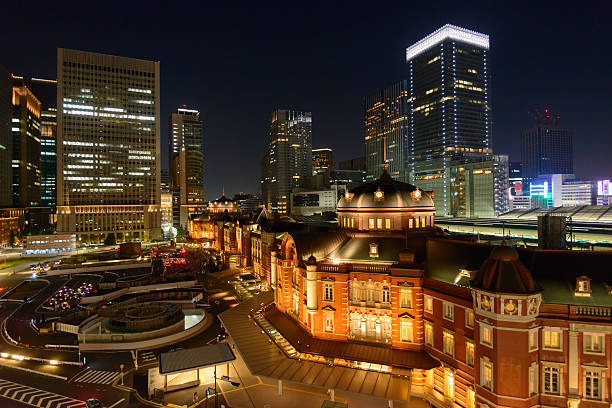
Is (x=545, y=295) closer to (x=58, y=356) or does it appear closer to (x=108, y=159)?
(x=58, y=356)

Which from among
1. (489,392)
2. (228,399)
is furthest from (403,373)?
(228,399)

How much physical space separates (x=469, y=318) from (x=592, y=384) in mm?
9420

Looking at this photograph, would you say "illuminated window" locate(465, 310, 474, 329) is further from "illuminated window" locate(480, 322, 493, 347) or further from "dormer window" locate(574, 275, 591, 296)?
"dormer window" locate(574, 275, 591, 296)

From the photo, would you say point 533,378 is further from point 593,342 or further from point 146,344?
point 146,344

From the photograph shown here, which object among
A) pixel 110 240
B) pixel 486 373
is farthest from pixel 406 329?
pixel 110 240

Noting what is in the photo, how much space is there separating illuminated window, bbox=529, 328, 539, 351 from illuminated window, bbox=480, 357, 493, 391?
3424mm

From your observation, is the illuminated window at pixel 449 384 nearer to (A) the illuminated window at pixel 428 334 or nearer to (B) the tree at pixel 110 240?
(A) the illuminated window at pixel 428 334

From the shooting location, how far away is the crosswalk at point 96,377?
38.1 metres

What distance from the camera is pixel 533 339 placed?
27.8m

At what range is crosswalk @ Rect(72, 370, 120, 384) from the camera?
38094 mm

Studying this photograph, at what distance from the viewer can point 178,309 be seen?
55.3 metres

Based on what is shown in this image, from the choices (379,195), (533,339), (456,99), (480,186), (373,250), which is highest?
(456,99)

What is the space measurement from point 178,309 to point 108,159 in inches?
4856

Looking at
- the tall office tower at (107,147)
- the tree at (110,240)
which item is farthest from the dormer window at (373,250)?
the tall office tower at (107,147)
